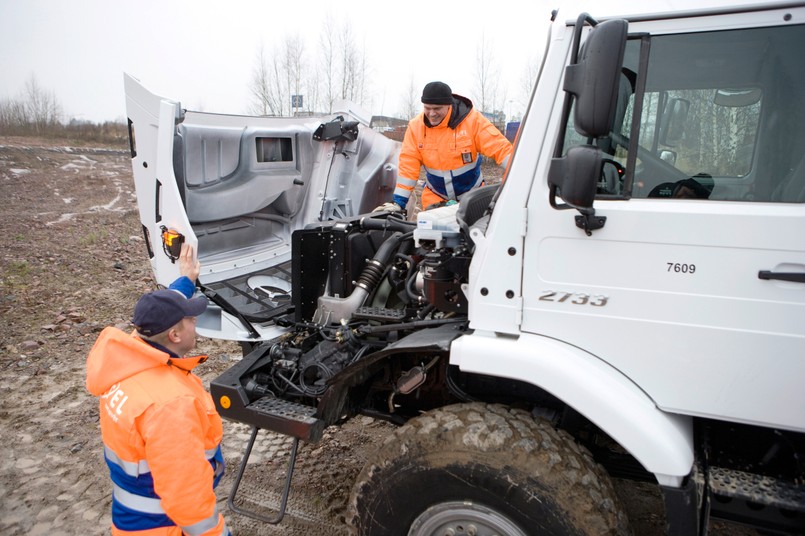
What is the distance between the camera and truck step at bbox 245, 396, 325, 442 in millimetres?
2598

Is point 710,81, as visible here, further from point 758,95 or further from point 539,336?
point 539,336

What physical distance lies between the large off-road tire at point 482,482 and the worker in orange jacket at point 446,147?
7.76 feet

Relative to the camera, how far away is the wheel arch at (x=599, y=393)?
187 centimetres

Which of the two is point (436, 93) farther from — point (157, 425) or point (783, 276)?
point (157, 425)

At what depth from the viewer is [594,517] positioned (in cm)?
195

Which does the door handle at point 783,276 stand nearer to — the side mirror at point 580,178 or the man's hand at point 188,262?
the side mirror at point 580,178

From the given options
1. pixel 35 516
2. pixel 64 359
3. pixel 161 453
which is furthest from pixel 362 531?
pixel 64 359

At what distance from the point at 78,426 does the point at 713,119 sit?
4.48m

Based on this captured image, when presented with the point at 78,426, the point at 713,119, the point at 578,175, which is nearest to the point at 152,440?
the point at 578,175

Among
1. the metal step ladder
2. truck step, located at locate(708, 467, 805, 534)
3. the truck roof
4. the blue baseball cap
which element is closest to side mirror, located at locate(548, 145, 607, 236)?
the truck roof

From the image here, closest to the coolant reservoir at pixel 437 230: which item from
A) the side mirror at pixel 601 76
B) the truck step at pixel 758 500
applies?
the side mirror at pixel 601 76

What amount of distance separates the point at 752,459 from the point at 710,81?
1453 mm

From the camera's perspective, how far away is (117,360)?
2.00m

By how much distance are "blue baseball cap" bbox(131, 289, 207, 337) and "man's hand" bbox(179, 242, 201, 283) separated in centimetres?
109
